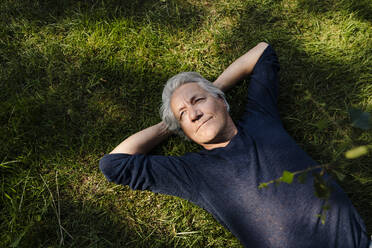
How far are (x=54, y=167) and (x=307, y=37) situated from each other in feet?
11.6

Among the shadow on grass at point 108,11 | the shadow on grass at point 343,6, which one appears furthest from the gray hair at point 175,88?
the shadow on grass at point 343,6

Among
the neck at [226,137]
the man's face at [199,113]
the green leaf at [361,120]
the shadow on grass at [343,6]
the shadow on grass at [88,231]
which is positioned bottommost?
the shadow on grass at [88,231]

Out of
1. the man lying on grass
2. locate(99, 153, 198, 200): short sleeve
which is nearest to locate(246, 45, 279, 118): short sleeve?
the man lying on grass

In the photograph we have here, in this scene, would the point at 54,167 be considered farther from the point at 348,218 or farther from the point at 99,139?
the point at 348,218

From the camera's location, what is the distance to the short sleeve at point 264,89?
2676 mm

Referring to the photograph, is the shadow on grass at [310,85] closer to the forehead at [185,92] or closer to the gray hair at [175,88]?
the gray hair at [175,88]

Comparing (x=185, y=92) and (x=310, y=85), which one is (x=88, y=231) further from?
(x=310, y=85)

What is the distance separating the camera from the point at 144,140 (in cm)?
288

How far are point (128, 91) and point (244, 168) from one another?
175cm

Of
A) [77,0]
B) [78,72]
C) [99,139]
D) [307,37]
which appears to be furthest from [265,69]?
[77,0]

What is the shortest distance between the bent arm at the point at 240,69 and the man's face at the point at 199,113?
329mm

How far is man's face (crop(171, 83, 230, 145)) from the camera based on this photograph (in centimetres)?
248

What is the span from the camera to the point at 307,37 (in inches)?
132

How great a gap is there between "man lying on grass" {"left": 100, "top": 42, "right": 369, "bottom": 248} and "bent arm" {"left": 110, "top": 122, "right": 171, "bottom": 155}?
0.04 feet
